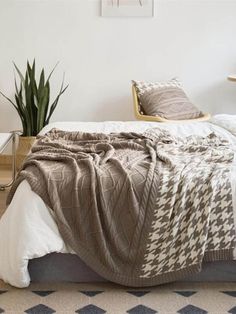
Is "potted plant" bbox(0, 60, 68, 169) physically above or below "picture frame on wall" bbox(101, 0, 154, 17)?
below

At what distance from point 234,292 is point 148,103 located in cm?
261

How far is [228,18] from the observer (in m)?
5.75

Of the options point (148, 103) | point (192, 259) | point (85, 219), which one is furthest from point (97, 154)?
point (148, 103)

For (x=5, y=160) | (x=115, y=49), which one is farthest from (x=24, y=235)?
(x=115, y=49)

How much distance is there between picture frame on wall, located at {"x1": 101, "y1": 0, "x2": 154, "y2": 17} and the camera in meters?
5.68

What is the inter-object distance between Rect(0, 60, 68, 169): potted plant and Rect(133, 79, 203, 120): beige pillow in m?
0.79

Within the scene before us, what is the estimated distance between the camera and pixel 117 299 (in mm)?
2902

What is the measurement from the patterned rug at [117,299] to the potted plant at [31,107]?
2.60 m

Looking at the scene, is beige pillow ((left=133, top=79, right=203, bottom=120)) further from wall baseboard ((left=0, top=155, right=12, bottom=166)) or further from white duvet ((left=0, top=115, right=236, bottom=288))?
white duvet ((left=0, top=115, right=236, bottom=288))

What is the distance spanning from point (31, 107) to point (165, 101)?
3.75 ft

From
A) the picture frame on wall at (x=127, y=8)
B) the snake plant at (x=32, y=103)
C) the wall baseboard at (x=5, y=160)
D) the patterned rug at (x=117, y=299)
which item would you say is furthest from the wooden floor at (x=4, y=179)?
the picture frame on wall at (x=127, y=8)

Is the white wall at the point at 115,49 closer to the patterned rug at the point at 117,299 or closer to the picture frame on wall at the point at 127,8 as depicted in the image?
the picture frame on wall at the point at 127,8

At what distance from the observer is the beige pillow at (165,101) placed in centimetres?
527

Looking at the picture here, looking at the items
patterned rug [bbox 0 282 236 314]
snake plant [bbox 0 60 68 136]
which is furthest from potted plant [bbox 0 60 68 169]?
patterned rug [bbox 0 282 236 314]
